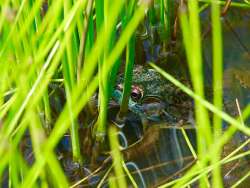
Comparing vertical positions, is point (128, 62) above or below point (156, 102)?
above

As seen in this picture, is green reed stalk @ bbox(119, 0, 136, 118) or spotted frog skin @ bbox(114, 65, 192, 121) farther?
spotted frog skin @ bbox(114, 65, 192, 121)

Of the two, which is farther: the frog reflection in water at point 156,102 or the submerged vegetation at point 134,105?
the frog reflection in water at point 156,102

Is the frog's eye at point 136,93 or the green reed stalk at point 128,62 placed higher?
the green reed stalk at point 128,62

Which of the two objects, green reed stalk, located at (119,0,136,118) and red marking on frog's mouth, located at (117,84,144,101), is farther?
red marking on frog's mouth, located at (117,84,144,101)

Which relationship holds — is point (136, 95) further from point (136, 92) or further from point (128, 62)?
point (128, 62)

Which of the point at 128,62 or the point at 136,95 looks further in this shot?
the point at 136,95

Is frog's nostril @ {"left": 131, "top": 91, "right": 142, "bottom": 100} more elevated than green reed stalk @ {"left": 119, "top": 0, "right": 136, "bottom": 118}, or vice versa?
green reed stalk @ {"left": 119, "top": 0, "right": 136, "bottom": 118}

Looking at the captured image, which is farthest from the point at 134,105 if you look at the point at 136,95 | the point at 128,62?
the point at 128,62

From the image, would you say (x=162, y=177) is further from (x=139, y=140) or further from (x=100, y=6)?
(x=100, y=6)

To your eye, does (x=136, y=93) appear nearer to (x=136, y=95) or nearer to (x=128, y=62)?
(x=136, y=95)
